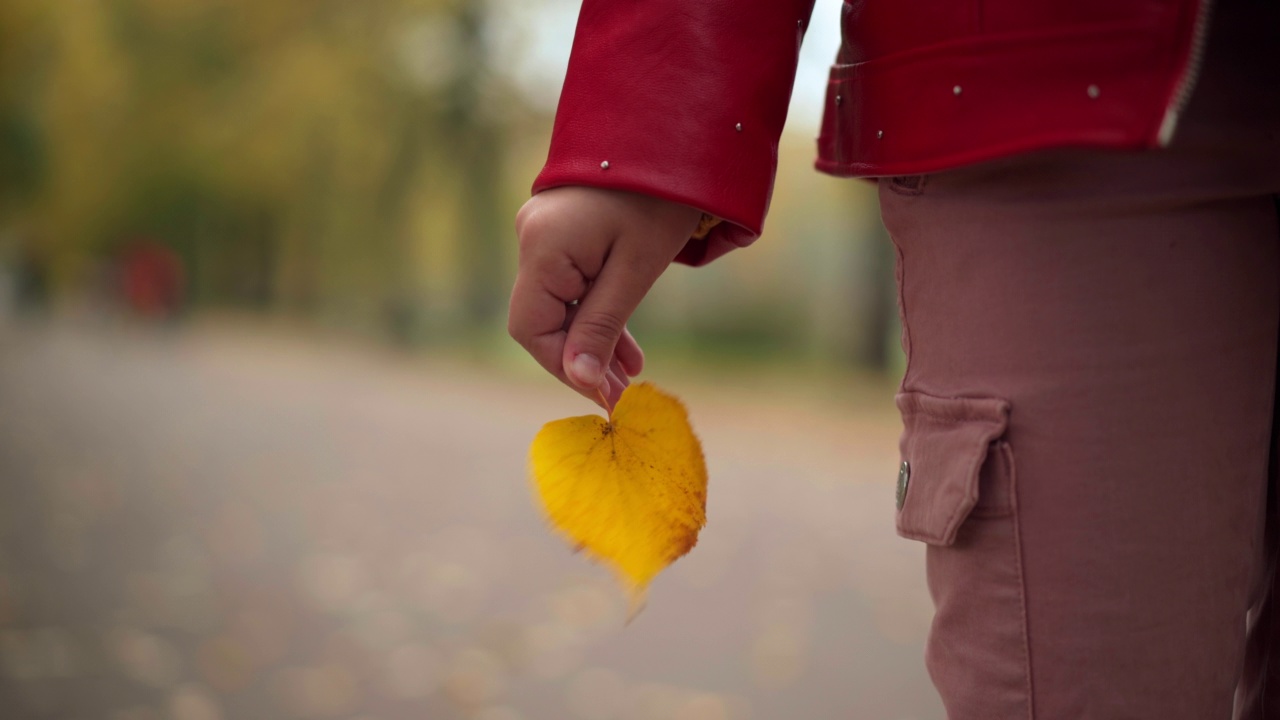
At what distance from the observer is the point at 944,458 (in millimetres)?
965

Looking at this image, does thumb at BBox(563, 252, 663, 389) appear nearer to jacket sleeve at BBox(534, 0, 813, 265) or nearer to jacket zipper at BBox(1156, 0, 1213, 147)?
jacket sleeve at BBox(534, 0, 813, 265)

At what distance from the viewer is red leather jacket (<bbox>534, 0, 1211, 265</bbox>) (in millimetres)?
860

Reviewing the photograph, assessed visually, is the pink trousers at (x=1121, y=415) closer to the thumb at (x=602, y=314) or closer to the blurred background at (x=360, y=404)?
the thumb at (x=602, y=314)

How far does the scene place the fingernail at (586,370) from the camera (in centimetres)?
107

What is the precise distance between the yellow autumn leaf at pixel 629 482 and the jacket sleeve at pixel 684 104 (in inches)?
9.7

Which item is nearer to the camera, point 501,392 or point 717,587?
point 717,587

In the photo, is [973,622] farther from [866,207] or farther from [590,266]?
[866,207]

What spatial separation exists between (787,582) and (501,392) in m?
6.72

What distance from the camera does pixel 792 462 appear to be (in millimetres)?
7469

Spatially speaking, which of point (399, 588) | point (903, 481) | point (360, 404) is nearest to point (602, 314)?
point (903, 481)

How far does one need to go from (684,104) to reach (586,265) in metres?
0.18

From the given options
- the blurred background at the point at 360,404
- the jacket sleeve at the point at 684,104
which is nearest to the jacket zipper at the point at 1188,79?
the jacket sleeve at the point at 684,104

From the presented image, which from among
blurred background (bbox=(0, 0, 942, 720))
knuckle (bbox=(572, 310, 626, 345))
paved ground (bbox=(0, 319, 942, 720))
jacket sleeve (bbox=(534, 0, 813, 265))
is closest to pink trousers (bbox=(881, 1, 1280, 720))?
jacket sleeve (bbox=(534, 0, 813, 265))

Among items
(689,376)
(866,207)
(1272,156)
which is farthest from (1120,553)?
(689,376)
